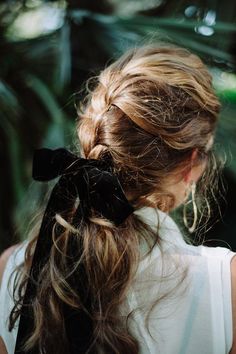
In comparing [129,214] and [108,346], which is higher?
[129,214]

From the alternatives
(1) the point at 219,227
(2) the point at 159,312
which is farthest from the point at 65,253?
(1) the point at 219,227

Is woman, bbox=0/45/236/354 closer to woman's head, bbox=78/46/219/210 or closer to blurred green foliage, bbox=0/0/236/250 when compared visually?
woman's head, bbox=78/46/219/210

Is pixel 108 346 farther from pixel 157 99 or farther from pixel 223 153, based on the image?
pixel 223 153

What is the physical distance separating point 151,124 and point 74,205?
0.64 ft

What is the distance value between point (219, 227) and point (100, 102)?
2.25 feet

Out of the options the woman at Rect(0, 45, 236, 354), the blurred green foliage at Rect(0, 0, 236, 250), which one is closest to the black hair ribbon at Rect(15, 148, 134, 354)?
the woman at Rect(0, 45, 236, 354)

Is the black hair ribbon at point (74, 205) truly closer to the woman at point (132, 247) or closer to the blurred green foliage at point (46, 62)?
the woman at point (132, 247)

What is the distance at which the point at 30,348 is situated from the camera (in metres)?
0.85

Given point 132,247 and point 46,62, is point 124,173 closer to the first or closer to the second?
point 132,247

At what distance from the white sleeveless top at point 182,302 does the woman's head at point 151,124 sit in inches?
5.0

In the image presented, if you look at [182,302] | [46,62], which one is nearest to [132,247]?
[182,302]

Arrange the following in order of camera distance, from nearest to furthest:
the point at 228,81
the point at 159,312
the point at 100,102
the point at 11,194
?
the point at 159,312 < the point at 100,102 < the point at 228,81 < the point at 11,194

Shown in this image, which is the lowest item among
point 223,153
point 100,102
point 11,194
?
point 11,194

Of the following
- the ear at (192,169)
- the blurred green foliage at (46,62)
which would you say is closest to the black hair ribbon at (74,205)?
the ear at (192,169)
